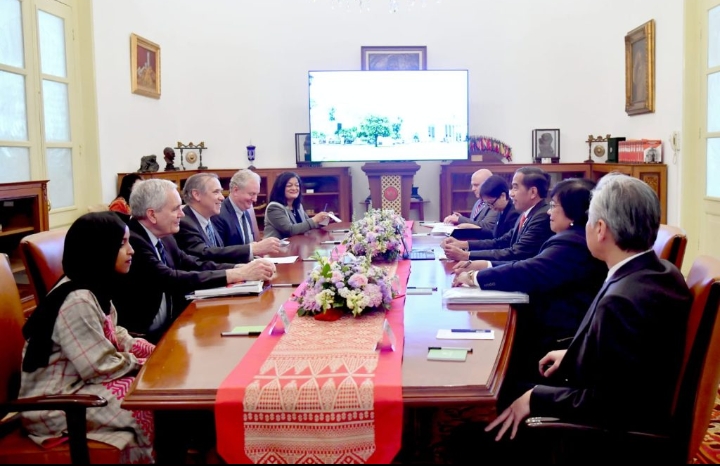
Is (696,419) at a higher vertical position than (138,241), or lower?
lower

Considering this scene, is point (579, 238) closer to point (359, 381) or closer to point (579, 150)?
point (359, 381)

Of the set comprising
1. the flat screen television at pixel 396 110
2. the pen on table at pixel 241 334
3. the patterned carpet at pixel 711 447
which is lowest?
the patterned carpet at pixel 711 447

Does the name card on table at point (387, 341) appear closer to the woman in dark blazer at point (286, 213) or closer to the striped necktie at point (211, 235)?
the striped necktie at point (211, 235)

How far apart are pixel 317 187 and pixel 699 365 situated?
7.57 meters

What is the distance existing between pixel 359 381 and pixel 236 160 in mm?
7623

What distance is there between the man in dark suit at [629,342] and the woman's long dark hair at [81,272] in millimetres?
1309

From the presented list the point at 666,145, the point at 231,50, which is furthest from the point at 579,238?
the point at 231,50

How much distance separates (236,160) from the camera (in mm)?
9156

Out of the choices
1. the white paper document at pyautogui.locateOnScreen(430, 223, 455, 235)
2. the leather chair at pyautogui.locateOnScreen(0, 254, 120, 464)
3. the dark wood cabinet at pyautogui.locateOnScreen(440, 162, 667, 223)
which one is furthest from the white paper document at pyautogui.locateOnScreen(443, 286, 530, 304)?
the dark wood cabinet at pyautogui.locateOnScreen(440, 162, 667, 223)

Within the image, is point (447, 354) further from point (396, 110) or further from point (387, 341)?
point (396, 110)

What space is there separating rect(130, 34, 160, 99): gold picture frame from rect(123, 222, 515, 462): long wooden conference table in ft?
17.2

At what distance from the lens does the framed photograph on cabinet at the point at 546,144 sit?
8.91 m

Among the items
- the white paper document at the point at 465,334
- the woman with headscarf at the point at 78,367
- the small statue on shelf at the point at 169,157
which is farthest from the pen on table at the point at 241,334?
the small statue on shelf at the point at 169,157

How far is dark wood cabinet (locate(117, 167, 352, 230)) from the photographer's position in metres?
8.77
